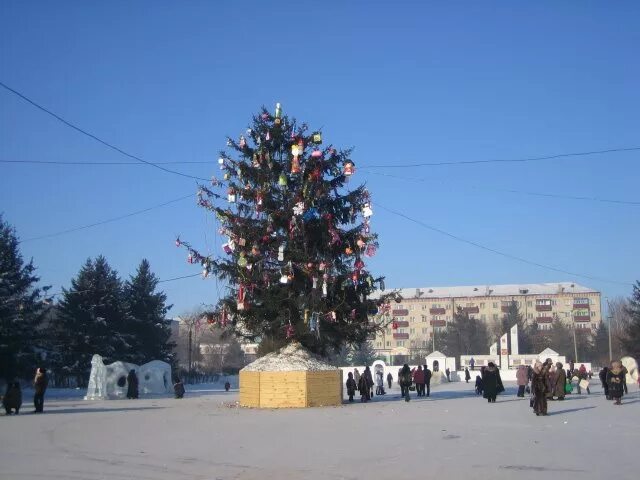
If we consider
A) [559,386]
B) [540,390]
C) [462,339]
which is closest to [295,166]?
[540,390]

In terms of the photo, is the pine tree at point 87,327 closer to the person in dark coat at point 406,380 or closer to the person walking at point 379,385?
the person walking at point 379,385

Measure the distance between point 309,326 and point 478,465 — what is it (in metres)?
17.0

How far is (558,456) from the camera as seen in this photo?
11.7 m

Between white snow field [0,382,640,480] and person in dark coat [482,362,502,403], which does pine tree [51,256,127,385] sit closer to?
white snow field [0,382,640,480]

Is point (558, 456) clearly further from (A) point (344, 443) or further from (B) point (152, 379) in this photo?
(B) point (152, 379)

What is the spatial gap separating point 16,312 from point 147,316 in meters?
20.8

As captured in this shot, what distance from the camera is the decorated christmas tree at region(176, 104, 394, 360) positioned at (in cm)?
2792

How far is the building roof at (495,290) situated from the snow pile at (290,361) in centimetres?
9436

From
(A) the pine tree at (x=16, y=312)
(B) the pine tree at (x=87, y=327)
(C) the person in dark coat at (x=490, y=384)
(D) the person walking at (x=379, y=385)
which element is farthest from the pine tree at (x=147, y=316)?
(C) the person in dark coat at (x=490, y=384)

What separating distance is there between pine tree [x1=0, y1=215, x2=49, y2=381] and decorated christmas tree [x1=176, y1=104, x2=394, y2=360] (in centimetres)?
1540

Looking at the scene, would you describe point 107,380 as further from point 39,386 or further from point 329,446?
point 329,446

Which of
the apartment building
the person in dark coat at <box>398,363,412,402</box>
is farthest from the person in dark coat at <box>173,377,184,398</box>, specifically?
the apartment building

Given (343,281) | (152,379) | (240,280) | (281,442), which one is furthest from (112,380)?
(281,442)

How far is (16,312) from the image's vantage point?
41.7 m
